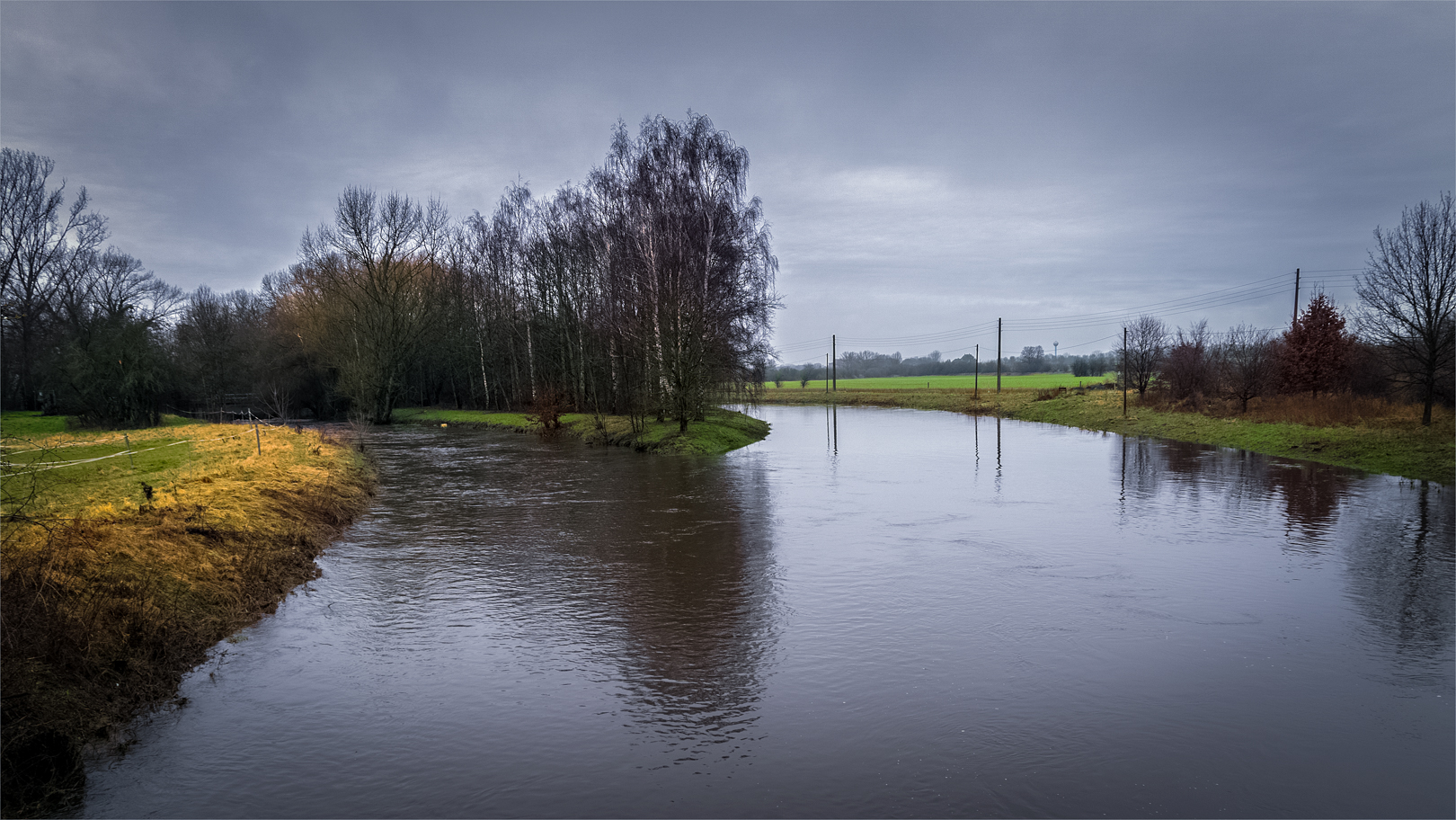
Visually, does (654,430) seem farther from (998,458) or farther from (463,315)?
(463,315)

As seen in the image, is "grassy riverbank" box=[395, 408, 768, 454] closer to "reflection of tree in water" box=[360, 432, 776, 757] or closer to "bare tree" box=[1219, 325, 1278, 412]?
"reflection of tree in water" box=[360, 432, 776, 757]

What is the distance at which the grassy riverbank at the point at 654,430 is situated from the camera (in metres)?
30.3

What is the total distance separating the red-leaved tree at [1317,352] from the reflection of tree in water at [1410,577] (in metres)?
20.8

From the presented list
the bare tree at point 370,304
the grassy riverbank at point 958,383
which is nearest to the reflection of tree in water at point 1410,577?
the bare tree at point 370,304

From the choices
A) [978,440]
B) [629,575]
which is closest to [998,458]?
[978,440]

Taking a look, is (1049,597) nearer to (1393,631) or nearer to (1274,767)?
(1393,631)

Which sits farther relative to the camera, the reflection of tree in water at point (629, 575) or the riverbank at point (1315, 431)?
the riverbank at point (1315, 431)

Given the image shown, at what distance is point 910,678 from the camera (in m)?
7.78

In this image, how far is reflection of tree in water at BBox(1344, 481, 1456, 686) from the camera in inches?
331

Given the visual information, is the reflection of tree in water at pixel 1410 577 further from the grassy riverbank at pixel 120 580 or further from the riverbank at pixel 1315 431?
the grassy riverbank at pixel 120 580

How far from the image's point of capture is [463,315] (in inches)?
2229

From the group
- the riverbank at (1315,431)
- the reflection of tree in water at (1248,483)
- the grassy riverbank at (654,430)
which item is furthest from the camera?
the grassy riverbank at (654,430)

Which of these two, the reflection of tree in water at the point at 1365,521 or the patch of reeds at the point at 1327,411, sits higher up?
the patch of reeds at the point at 1327,411

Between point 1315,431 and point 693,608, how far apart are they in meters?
→ 27.7
